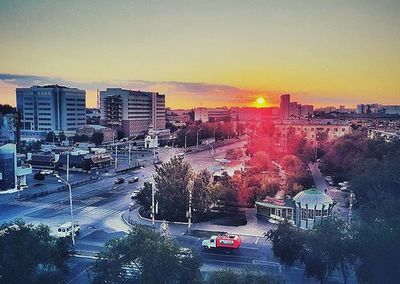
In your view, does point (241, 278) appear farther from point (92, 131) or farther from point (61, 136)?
point (92, 131)

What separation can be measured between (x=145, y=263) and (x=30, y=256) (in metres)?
2.88

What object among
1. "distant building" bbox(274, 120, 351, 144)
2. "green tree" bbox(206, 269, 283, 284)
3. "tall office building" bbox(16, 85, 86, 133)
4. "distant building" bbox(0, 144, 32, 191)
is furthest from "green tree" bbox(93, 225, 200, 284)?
"tall office building" bbox(16, 85, 86, 133)

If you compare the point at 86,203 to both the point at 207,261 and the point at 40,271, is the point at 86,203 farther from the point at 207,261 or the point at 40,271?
the point at 40,271

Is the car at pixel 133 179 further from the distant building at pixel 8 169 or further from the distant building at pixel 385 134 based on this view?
the distant building at pixel 385 134

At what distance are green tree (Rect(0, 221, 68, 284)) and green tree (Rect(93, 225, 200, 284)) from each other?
1.29 metres

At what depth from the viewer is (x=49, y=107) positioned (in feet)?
177

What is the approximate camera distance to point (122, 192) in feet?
80.7

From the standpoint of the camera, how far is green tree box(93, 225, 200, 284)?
888cm

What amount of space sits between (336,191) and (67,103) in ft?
134

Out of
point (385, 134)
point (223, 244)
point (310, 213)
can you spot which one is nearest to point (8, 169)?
point (223, 244)

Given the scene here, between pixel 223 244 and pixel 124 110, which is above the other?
pixel 124 110

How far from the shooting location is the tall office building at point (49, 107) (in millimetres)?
53906

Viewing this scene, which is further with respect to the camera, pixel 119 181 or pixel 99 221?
pixel 119 181

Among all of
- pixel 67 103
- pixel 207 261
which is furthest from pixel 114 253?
pixel 67 103
